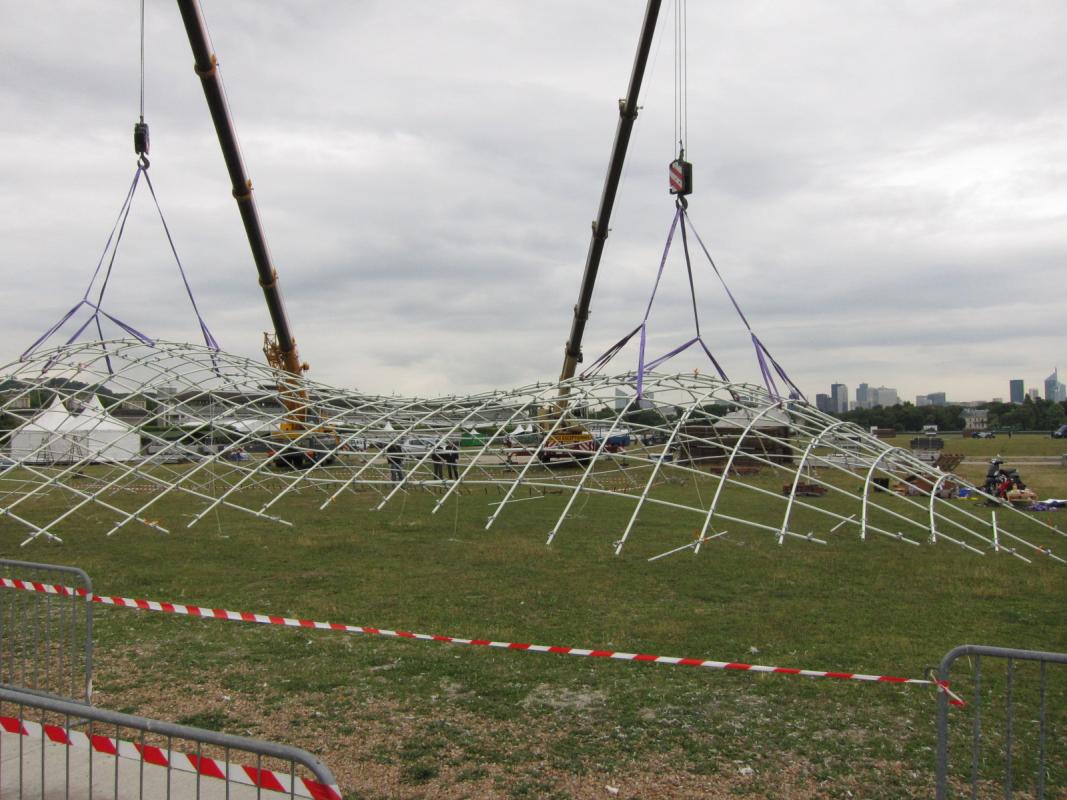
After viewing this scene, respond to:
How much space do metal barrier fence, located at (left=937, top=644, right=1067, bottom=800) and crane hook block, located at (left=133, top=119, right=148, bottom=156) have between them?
19084mm

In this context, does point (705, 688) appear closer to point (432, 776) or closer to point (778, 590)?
point (432, 776)

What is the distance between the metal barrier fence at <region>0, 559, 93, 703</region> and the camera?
17.9 ft

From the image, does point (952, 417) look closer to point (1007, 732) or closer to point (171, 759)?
point (1007, 732)

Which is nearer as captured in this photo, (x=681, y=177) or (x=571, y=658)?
(x=571, y=658)

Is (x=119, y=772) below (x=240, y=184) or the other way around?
below

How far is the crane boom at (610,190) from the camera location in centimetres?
1745

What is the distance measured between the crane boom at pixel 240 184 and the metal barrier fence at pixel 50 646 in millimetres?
11661

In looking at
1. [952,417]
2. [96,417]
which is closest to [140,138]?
[96,417]

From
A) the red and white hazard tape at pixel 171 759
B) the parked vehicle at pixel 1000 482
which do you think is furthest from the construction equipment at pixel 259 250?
the parked vehicle at pixel 1000 482

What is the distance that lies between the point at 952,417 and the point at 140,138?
321ft

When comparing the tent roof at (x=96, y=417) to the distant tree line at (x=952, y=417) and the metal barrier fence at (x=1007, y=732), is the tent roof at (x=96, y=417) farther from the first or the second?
the distant tree line at (x=952, y=417)

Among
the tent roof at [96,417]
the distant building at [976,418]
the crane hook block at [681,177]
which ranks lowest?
the distant building at [976,418]

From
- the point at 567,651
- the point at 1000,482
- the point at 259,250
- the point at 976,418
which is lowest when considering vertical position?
the point at 976,418

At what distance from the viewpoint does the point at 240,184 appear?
62.6 ft
